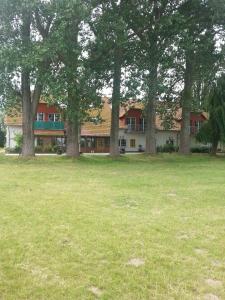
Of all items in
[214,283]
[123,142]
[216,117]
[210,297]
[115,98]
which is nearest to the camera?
[210,297]

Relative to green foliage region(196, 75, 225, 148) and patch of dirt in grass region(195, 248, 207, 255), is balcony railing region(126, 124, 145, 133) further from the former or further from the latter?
patch of dirt in grass region(195, 248, 207, 255)

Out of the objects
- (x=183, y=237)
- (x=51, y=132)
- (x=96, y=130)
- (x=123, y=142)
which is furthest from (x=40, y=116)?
(x=183, y=237)

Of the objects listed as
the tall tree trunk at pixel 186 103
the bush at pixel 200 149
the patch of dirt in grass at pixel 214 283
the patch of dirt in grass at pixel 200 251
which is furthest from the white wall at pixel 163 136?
the patch of dirt in grass at pixel 214 283

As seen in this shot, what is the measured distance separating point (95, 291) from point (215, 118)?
3543 centimetres

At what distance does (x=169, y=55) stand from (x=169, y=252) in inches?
975

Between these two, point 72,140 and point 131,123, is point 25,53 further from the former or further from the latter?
point 131,123

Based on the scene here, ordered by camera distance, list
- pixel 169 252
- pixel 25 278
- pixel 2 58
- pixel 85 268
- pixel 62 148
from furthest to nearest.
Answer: pixel 62 148, pixel 2 58, pixel 169 252, pixel 85 268, pixel 25 278

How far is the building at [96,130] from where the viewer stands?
54719 mm

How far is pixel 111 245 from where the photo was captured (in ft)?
24.0

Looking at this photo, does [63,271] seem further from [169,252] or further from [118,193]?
[118,193]

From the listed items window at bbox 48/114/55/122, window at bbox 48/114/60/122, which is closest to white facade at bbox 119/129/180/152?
window at bbox 48/114/60/122

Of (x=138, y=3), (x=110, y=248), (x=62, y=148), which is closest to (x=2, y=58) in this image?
(x=138, y=3)

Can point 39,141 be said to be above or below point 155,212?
above

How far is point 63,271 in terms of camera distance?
6000 mm
